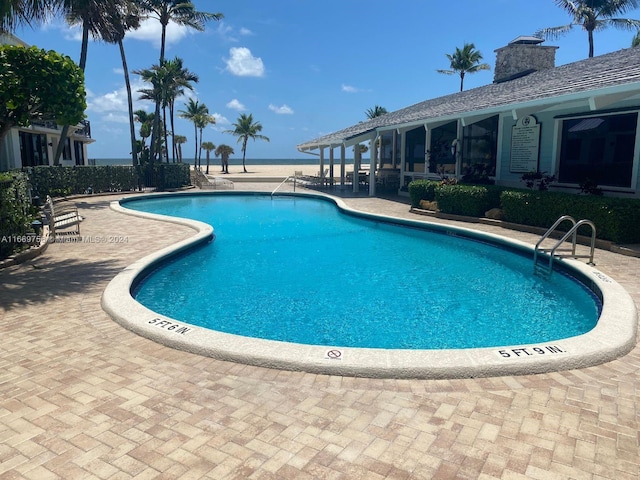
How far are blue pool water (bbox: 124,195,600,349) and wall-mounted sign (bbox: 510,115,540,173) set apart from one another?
15.1ft

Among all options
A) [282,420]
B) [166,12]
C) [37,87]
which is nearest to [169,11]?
[166,12]

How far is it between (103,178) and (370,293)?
2176 centimetres

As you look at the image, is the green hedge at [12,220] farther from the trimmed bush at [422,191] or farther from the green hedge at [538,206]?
the trimmed bush at [422,191]

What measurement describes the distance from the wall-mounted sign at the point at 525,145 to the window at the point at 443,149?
380 cm

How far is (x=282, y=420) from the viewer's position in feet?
11.4

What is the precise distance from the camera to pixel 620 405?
12.1 ft

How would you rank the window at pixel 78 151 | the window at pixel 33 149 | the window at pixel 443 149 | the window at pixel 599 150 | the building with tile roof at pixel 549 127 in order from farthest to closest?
1. the window at pixel 78 151
2. the window at pixel 33 149
3. the window at pixel 443 149
4. the window at pixel 599 150
5. the building with tile roof at pixel 549 127

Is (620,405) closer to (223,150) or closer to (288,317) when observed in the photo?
(288,317)

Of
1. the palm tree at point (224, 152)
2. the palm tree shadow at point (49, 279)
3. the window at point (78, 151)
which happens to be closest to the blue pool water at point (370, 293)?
the palm tree shadow at point (49, 279)

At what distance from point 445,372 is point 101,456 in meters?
2.95

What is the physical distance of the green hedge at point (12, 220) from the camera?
27.9ft

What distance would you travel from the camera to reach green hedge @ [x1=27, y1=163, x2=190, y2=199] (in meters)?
20.2

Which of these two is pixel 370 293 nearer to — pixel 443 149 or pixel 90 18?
pixel 443 149

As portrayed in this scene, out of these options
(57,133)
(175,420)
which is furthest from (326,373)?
(57,133)
